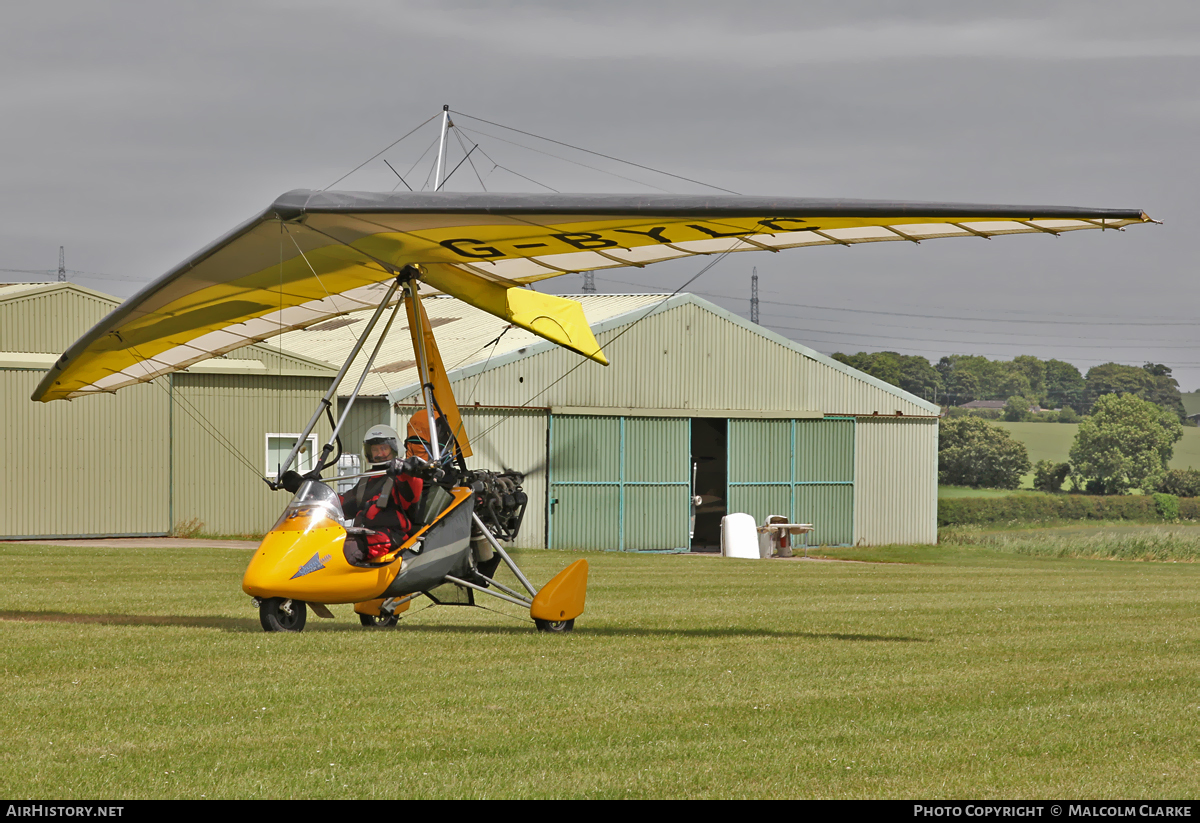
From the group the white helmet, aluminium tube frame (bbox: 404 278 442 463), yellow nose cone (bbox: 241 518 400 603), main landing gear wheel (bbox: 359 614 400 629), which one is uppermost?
aluminium tube frame (bbox: 404 278 442 463)

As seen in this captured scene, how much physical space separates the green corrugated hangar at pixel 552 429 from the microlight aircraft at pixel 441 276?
37.2 feet

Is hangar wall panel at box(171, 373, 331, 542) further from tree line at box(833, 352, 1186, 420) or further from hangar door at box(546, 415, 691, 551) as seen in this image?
tree line at box(833, 352, 1186, 420)

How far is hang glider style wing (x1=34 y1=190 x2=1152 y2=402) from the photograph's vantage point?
823cm

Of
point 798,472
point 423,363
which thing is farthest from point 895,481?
point 423,363

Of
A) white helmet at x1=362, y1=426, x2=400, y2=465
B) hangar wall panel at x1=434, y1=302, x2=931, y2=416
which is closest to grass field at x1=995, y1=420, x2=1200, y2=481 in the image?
hangar wall panel at x1=434, y1=302, x2=931, y2=416

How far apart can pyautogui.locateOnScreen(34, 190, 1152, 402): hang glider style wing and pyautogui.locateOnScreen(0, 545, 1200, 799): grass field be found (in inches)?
105

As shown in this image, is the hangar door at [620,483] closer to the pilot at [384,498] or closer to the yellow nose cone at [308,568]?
the pilot at [384,498]

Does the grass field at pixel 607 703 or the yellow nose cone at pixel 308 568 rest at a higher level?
the yellow nose cone at pixel 308 568

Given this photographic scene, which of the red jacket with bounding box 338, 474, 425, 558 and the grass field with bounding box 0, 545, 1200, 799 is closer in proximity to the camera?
the grass field with bounding box 0, 545, 1200, 799

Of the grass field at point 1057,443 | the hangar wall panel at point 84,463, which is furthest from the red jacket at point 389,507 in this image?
the grass field at point 1057,443

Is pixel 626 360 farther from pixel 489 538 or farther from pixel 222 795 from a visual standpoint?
pixel 222 795

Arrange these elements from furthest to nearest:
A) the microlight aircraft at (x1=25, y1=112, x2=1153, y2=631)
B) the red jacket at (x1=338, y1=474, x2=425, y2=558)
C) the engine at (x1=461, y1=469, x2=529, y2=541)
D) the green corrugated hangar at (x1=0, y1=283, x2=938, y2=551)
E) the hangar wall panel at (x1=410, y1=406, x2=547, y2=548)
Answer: the hangar wall panel at (x1=410, y1=406, x2=547, y2=548)
the green corrugated hangar at (x1=0, y1=283, x2=938, y2=551)
the engine at (x1=461, y1=469, x2=529, y2=541)
the red jacket at (x1=338, y1=474, x2=425, y2=558)
the microlight aircraft at (x1=25, y1=112, x2=1153, y2=631)

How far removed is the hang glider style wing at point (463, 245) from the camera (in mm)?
8234
